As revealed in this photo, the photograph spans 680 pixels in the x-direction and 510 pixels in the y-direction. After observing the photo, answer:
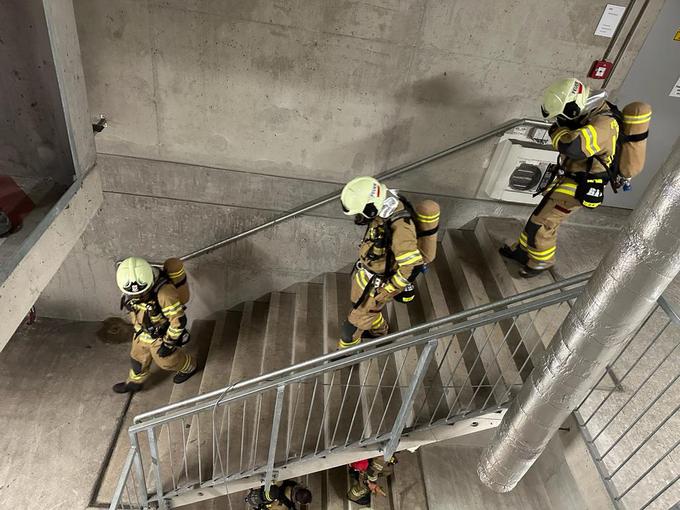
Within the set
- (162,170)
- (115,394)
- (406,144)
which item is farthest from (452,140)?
(115,394)

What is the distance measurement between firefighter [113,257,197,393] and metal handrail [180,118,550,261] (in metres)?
0.84

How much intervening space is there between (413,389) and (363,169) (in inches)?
103

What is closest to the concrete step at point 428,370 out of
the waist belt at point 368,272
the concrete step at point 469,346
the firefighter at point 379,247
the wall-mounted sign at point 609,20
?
the concrete step at point 469,346

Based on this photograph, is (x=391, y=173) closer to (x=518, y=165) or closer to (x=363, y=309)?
(x=518, y=165)

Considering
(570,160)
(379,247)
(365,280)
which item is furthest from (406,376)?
(570,160)

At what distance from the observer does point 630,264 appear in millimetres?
2311

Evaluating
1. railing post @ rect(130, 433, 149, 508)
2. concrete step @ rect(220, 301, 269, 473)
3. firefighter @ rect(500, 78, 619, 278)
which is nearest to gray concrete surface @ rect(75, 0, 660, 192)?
firefighter @ rect(500, 78, 619, 278)

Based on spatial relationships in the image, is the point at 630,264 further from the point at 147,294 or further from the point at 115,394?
the point at 115,394

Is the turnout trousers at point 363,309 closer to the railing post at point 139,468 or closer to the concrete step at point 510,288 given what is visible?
the concrete step at point 510,288

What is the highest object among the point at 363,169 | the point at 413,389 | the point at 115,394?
the point at 363,169

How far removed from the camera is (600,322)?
2.53 metres

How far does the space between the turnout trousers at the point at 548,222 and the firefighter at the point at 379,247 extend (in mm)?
1433

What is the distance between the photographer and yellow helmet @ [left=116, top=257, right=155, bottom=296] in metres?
4.47

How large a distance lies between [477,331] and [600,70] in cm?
284
